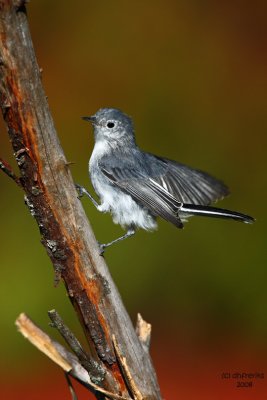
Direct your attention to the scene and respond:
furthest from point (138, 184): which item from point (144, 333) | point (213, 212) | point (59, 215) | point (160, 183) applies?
point (59, 215)

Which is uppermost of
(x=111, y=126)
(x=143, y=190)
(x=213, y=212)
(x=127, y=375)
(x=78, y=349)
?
(x=111, y=126)

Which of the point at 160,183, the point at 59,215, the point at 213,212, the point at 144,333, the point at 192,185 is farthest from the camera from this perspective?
the point at 192,185

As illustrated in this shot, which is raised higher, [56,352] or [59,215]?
[59,215]

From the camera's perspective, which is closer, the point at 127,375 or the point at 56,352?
the point at 56,352

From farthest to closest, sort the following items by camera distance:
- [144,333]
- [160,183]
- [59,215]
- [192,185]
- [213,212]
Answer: [192,185] → [160,183] → [213,212] → [144,333] → [59,215]

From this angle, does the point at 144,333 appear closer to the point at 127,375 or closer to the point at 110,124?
the point at 127,375

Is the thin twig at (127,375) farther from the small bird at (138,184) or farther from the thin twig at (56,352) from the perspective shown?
the small bird at (138,184)

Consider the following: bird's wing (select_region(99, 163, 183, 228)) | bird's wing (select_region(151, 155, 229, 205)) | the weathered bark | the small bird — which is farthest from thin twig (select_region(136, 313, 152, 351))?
bird's wing (select_region(151, 155, 229, 205))
